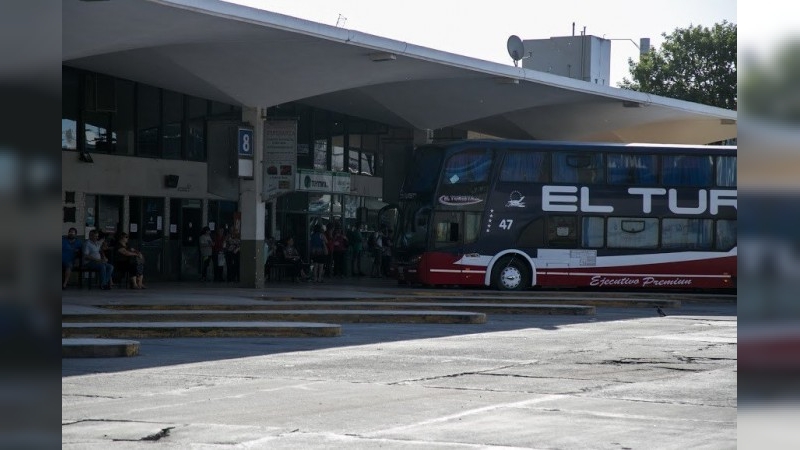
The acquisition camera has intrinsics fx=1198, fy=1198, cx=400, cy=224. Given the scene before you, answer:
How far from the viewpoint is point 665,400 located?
10125 mm

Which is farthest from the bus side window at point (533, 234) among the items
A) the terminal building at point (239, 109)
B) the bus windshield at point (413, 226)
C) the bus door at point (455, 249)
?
the terminal building at point (239, 109)

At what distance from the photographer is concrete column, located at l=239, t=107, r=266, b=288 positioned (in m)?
28.3

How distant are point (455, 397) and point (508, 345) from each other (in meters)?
5.57

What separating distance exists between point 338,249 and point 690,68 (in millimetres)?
41276

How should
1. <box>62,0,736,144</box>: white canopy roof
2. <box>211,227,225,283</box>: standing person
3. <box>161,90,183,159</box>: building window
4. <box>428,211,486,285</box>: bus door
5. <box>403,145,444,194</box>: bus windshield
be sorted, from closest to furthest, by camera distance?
1. <box>62,0,736,144</box>: white canopy roof
2. <box>428,211,486,285</box>: bus door
3. <box>403,145,444,194</box>: bus windshield
4. <box>161,90,183,159</box>: building window
5. <box>211,227,225,283</box>: standing person

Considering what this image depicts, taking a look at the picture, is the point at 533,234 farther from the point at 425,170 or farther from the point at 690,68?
the point at 690,68

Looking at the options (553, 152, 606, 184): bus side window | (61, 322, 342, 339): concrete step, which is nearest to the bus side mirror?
(553, 152, 606, 184): bus side window

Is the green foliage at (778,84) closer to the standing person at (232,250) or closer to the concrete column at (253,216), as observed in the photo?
the concrete column at (253,216)

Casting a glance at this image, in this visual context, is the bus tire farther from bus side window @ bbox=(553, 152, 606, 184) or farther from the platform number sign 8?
the platform number sign 8

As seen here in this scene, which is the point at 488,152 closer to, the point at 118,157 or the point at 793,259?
the point at 118,157

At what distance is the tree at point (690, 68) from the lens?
2741 inches

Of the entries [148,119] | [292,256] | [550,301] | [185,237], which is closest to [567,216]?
[550,301]

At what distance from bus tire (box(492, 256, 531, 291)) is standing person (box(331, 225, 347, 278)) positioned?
6.66 meters

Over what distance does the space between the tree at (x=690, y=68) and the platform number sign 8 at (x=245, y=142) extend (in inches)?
1822
